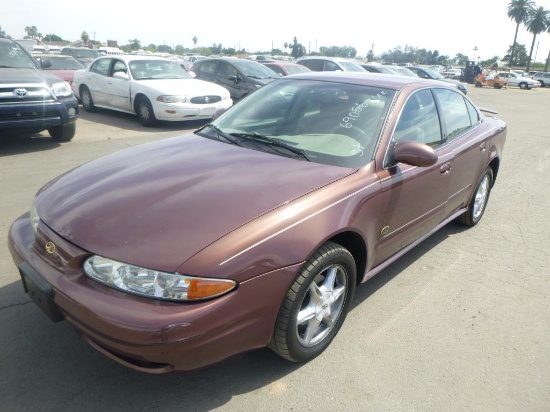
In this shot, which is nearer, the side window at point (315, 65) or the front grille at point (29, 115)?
the front grille at point (29, 115)

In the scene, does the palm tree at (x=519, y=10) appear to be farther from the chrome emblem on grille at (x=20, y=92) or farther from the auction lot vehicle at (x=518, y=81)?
the chrome emblem on grille at (x=20, y=92)

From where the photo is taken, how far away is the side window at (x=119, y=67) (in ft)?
32.8

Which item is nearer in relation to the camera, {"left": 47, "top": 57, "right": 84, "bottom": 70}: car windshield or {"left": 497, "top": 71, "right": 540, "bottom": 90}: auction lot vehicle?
{"left": 47, "top": 57, "right": 84, "bottom": 70}: car windshield

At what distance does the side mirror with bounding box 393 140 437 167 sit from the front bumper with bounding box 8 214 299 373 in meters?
1.13

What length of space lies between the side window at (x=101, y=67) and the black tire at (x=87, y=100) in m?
0.56

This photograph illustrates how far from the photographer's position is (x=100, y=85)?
1052 centimetres

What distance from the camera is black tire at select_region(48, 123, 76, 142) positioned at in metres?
7.45

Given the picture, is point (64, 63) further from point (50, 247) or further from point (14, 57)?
point (50, 247)

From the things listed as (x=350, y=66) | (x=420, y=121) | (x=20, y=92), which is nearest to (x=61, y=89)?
(x=20, y=92)

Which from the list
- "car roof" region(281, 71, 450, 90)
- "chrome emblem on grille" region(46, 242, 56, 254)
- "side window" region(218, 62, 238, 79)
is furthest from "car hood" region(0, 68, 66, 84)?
"side window" region(218, 62, 238, 79)

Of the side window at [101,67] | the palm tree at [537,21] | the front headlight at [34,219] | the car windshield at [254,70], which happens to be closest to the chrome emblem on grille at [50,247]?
the front headlight at [34,219]

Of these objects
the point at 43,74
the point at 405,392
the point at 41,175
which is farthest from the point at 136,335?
the point at 43,74

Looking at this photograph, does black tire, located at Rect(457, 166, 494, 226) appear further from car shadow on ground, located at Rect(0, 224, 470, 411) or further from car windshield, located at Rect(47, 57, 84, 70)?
car windshield, located at Rect(47, 57, 84, 70)

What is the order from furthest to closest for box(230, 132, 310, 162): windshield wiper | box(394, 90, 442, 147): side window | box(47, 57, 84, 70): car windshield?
box(47, 57, 84, 70): car windshield < box(394, 90, 442, 147): side window < box(230, 132, 310, 162): windshield wiper
